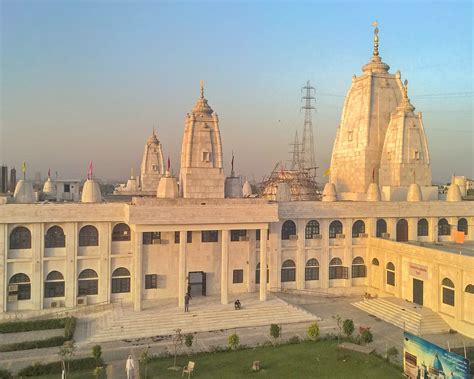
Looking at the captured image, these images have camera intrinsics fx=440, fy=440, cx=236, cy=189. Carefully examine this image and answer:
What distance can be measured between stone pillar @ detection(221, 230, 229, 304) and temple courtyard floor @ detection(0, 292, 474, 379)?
680mm

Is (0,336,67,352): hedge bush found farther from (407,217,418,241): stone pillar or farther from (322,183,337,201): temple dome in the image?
(407,217,418,241): stone pillar

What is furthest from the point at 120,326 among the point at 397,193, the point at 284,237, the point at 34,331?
the point at 397,193

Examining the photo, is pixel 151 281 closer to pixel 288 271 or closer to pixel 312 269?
pixel 288 271

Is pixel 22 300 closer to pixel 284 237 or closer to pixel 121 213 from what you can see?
pixel 121 213

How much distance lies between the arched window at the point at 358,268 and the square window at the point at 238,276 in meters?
8.68

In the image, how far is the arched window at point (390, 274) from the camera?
29797 mm

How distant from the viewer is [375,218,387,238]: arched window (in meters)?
32.9

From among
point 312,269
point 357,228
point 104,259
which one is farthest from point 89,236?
point 357,228

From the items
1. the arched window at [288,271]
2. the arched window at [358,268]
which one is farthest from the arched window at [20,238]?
the arched window at [358,268]

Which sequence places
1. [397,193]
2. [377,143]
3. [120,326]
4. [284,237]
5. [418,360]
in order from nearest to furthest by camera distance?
1. [418,360]
2. [120,326]
3. [284,237]
4. [397,193]
5. [377,143]

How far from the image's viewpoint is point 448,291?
25.1 metres

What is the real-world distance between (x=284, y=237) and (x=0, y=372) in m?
19.2

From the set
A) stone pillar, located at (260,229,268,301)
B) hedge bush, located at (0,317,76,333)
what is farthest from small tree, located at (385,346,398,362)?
hedge bush, located at (0,317,76,333)

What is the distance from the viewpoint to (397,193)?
3531cm
